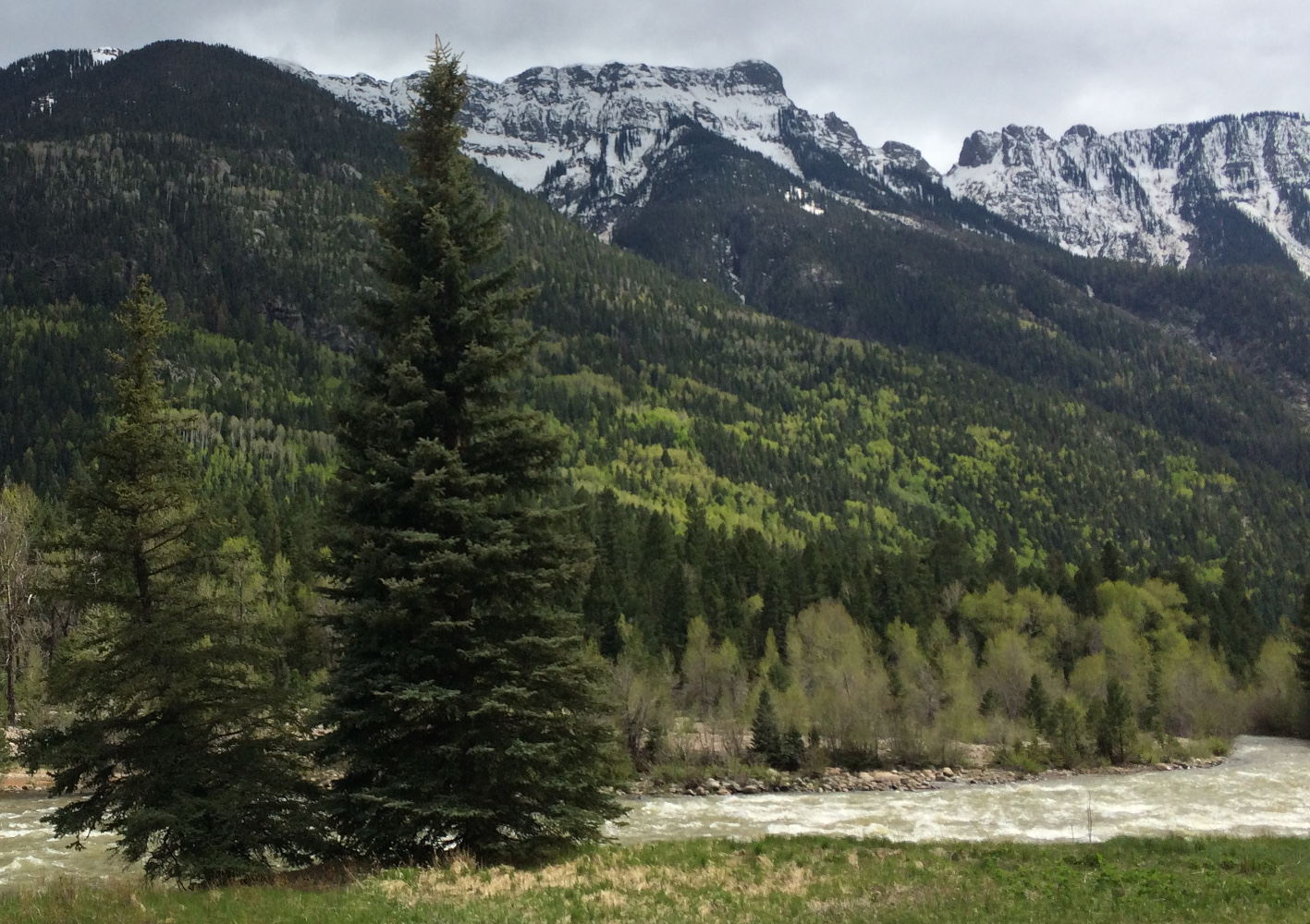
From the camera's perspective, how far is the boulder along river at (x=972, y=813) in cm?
4312

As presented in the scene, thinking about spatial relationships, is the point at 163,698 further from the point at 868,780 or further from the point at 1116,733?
the point at 1116,733

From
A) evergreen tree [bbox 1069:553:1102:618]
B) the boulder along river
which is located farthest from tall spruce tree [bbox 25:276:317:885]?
evergreen tree [bbox 1069:553:1102:618]

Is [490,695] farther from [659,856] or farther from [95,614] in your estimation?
[95,614]

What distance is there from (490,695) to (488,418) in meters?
5.69

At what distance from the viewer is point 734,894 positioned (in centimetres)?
1930

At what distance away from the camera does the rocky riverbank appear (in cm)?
6297

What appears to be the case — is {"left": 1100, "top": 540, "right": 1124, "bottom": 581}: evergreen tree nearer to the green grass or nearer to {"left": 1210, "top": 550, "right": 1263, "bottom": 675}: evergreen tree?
{"left": 1210, "top": 550, "right": 1263, "bottom": 675}: evergreen tree

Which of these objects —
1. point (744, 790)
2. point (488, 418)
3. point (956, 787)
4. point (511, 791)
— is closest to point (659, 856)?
point (511, 791)

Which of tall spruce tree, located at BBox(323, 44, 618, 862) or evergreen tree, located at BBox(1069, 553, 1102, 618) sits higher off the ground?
tall spruce tree, located at BBox(323, 44, 618, 862)

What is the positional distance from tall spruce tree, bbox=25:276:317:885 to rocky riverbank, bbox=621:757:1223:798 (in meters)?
41.8

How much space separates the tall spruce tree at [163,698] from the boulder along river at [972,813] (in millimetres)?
17526

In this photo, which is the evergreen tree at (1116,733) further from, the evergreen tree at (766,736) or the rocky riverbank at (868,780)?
the evergreen tree at (766,736)

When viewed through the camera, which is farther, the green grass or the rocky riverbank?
the rocky riverbank

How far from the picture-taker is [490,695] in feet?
64.4
